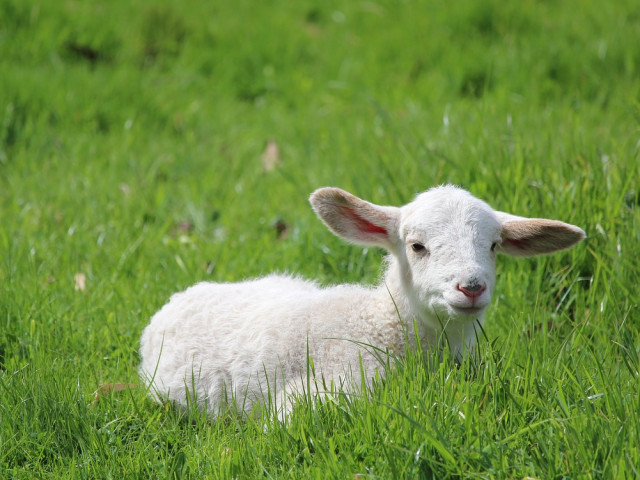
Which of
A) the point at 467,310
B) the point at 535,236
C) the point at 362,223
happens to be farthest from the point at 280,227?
the point at 467,310

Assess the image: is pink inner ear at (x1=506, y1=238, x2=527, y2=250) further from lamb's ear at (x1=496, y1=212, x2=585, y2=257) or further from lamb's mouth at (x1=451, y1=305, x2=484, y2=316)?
lamb's mouth at (x1=451, y1=305, x2=484, y2=316)

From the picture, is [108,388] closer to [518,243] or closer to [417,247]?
[417,247]

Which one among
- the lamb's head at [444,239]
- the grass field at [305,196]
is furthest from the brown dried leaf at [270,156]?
the lamb's head at [444,239]

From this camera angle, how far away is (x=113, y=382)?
3576 mm

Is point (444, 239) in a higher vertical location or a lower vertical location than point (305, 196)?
higher

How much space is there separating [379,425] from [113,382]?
137cm

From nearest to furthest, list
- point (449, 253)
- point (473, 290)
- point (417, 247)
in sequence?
point (473, 290), point (449, 253), point (417, 247)

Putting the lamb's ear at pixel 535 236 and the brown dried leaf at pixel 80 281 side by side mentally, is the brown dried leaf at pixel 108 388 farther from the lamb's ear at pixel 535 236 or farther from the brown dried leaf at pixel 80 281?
the lamb's ear at pixel 535 236

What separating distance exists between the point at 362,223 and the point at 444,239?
53cm

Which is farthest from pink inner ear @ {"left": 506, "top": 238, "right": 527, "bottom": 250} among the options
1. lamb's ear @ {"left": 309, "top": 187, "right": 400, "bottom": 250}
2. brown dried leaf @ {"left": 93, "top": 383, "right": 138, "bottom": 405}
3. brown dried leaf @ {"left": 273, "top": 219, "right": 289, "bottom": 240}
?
brown dried leaf @ {"left": 273, "top": 219, "right": 289, "bottom": 240}

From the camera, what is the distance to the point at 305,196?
5727 millimetres

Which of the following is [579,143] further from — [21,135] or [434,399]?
[21,135]

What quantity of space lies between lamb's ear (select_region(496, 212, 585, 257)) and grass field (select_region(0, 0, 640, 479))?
331 millimetres

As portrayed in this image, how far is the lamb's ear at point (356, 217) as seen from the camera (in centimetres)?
359
